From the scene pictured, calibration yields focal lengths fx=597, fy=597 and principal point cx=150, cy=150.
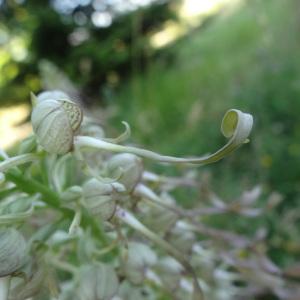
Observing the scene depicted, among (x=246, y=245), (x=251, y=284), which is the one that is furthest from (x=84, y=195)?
(x=251, y=284)

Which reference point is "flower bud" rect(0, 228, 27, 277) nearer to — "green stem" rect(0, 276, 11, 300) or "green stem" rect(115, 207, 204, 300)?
"green stem" rect(0, 276, 11, 300)

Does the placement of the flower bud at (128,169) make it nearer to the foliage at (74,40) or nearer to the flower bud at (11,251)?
the flower bud at (11,251)

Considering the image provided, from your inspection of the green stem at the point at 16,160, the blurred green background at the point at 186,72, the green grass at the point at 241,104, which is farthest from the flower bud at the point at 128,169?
the green grass at the point at 241,104

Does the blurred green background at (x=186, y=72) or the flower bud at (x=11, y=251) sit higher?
the flower bud at (x=11, y=251)

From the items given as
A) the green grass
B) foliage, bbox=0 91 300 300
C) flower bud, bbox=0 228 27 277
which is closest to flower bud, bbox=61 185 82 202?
foliage, bbox=0 91 300 300

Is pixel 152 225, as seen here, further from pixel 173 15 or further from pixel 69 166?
pixel 173 15

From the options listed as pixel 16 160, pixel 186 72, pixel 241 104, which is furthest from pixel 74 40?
pixel 16 160
